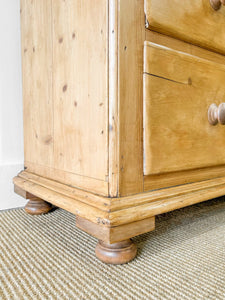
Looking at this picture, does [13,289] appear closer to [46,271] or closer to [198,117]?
[46,271]

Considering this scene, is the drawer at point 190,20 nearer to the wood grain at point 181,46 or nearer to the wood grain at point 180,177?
the wood grain at point 181,46

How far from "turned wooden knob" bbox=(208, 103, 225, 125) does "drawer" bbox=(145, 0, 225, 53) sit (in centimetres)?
14

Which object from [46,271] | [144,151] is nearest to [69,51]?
[144,151]

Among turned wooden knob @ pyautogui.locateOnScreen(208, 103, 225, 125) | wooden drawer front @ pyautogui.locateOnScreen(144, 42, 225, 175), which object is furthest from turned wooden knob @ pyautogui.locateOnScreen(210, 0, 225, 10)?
turned wooden knob @ pyautogui.locateOnScreen(208, 103, 225, 125)

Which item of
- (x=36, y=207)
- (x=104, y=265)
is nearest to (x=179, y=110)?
(x=104, y=265)

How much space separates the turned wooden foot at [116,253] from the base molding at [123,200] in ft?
0.16

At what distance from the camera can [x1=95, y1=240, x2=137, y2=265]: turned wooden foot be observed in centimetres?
47

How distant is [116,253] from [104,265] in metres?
0.03

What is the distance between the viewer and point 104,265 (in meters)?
0.48

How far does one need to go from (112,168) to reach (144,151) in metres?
0.07

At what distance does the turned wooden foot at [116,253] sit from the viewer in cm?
47

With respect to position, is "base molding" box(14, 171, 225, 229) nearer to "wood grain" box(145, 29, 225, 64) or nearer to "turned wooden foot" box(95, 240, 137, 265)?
"turned wooden foot" box(95, 240, 137, 265)

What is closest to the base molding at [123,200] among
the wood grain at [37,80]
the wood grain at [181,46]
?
the wood grain at [37,80]

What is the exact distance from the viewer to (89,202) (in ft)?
1.63
